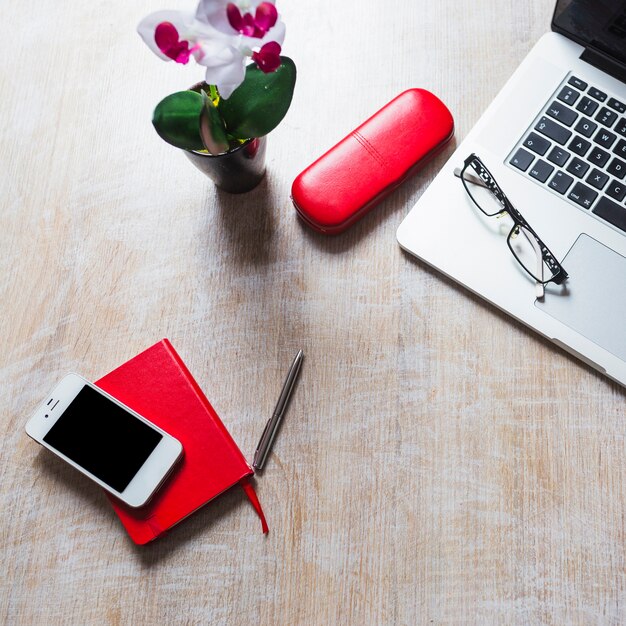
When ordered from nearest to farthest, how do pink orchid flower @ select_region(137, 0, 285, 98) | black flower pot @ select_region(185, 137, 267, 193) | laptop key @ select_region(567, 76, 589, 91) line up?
pink orchid flower @ select_region(137, 0, 285, 98) < black flower pot @ select_region(185, 137, 267, 193) < laptop key @ select_region(567, 76, 589, 91)

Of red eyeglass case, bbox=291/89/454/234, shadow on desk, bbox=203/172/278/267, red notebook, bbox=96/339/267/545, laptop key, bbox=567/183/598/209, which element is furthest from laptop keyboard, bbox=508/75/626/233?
red notebook, bbox=96/339/267/545

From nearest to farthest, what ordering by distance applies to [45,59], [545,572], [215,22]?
1. [215,22]
2. [545,572]
3. [45,59]

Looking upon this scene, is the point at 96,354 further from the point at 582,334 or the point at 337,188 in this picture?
the point at 582,334

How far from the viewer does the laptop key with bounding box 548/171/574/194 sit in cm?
75

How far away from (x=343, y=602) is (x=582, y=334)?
1.25ft

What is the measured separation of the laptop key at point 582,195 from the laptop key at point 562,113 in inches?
3.0

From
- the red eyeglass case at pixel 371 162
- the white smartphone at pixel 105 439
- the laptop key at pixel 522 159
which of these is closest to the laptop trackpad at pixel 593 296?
the laptop key at pixel 522 159

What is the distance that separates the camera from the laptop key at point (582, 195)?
0.74 metres

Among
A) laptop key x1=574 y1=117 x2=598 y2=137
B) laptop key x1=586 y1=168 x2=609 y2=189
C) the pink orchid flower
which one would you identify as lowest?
laptop key x1=586 y1=168 x2=609 y2=189

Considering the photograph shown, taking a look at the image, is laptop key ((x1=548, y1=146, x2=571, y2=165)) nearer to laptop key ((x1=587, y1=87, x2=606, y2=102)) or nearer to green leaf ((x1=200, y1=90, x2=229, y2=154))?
laptop key ((x1=587, y1=87, x2=606, y2=102))

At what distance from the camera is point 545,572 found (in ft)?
2.29

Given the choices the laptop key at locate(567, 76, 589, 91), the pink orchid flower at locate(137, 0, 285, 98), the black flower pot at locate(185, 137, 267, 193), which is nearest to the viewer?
the pink orchid flower at locate(137, 0, 285, 98)

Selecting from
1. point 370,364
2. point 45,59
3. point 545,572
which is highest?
point 45,59

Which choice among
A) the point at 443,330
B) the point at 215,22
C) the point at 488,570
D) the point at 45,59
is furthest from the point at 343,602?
the point at 45,59
